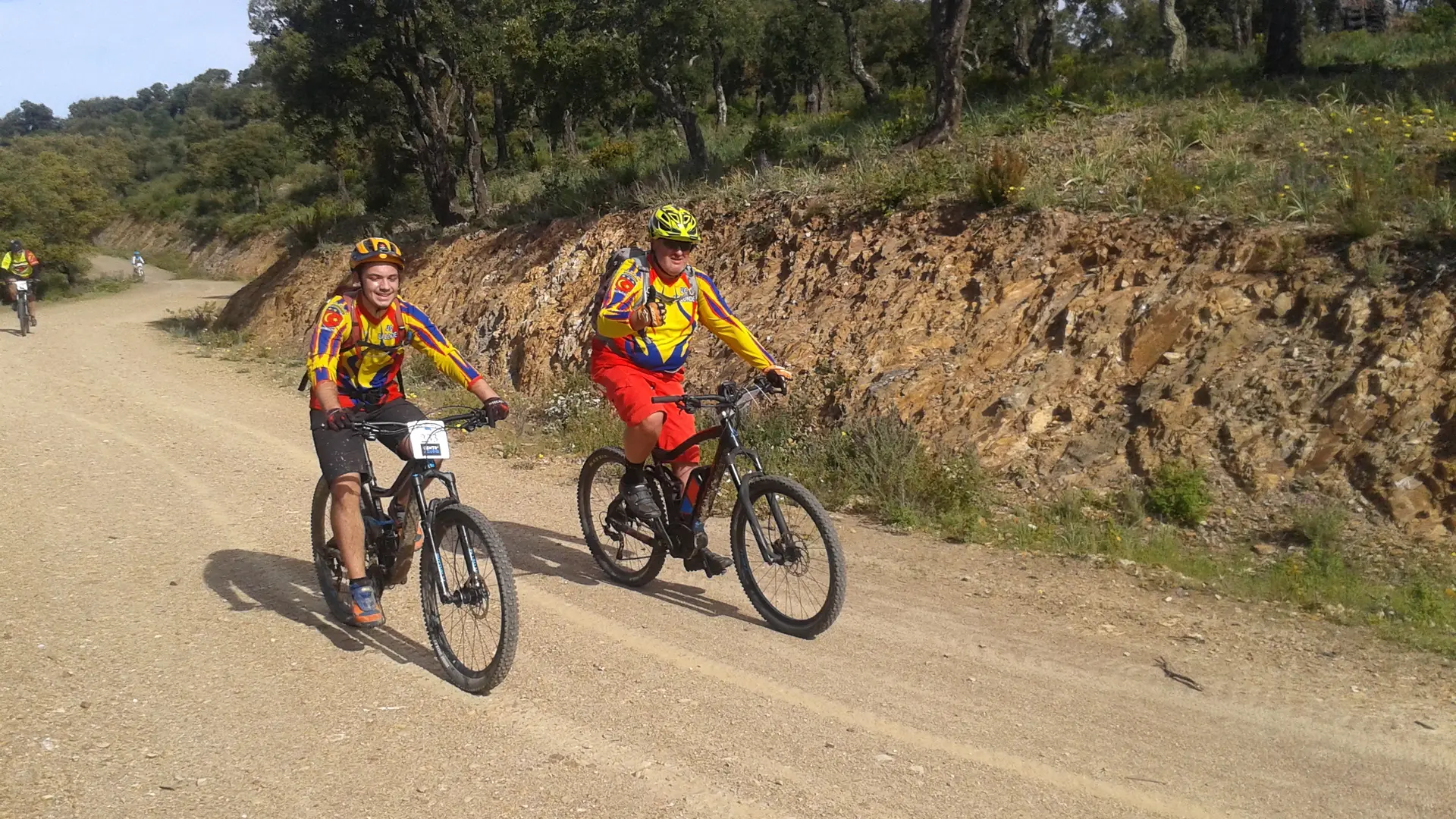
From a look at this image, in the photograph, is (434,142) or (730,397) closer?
(730,397)

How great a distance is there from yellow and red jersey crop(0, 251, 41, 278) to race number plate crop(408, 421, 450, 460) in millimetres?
19276

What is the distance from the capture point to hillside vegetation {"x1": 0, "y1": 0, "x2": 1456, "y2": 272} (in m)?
9.96

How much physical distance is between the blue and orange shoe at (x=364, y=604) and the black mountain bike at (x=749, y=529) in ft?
4.84

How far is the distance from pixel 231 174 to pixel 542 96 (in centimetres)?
4132

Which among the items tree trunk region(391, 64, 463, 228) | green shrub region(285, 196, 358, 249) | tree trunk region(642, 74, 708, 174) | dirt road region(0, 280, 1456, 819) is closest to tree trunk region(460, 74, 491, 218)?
tree trunk region(391, 64, 463, 228)

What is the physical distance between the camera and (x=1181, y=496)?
713 cm

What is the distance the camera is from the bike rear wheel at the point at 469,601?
4430mm

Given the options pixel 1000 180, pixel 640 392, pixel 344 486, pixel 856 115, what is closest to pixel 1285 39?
pixel 1000 180

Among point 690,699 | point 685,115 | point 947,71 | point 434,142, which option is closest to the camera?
point 690,699

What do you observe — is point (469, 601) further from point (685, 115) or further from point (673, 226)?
point (685, 115)

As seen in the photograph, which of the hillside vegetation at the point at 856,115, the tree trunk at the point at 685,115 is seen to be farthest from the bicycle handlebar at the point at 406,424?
the tree trunk at the point at 685,115

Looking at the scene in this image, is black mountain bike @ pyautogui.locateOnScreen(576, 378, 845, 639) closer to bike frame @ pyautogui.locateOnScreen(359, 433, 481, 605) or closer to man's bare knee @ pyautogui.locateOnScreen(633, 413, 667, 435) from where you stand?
man's bare knee @ pyautogui.locateOnScreen(633, 413, 667, 435)

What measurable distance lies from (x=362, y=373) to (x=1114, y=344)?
19.7 feet

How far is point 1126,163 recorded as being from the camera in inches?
420
